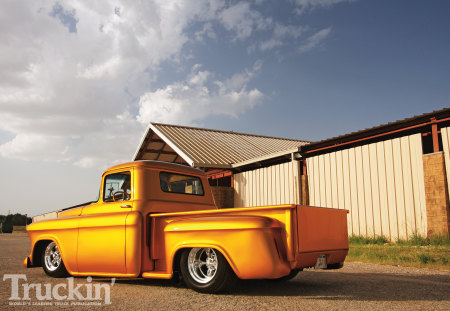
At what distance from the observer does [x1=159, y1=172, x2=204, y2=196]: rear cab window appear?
6.49 meters

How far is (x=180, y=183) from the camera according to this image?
22.2 feet

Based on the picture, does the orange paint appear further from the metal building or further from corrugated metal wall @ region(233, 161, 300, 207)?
corrugated metal wall @ region(233, 161, 300, 207)

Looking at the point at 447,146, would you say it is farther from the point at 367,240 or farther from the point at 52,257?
the point at 52,257

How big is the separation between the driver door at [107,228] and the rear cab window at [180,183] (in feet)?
1.80

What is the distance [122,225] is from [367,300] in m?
3.49

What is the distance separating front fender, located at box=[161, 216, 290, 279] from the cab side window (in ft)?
5.39

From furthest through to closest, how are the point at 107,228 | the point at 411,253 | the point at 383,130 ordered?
the point at 383,130, the point at 411,253, the point at 107,228

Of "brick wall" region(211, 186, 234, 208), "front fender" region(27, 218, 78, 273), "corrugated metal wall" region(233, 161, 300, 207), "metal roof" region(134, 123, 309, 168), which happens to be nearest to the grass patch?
"corrugated metal wall" region(233, 161, 300, 207)

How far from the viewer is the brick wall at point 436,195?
9.88 metres

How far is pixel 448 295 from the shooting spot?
17.2 ft

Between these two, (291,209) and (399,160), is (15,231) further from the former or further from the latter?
(291,209)

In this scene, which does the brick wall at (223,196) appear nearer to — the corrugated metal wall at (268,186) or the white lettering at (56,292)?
the corrugated metal wall at (268,186)

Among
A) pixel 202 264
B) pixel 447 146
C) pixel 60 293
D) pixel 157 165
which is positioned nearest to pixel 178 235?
pixel 202 264

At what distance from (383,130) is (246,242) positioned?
8892 mm
